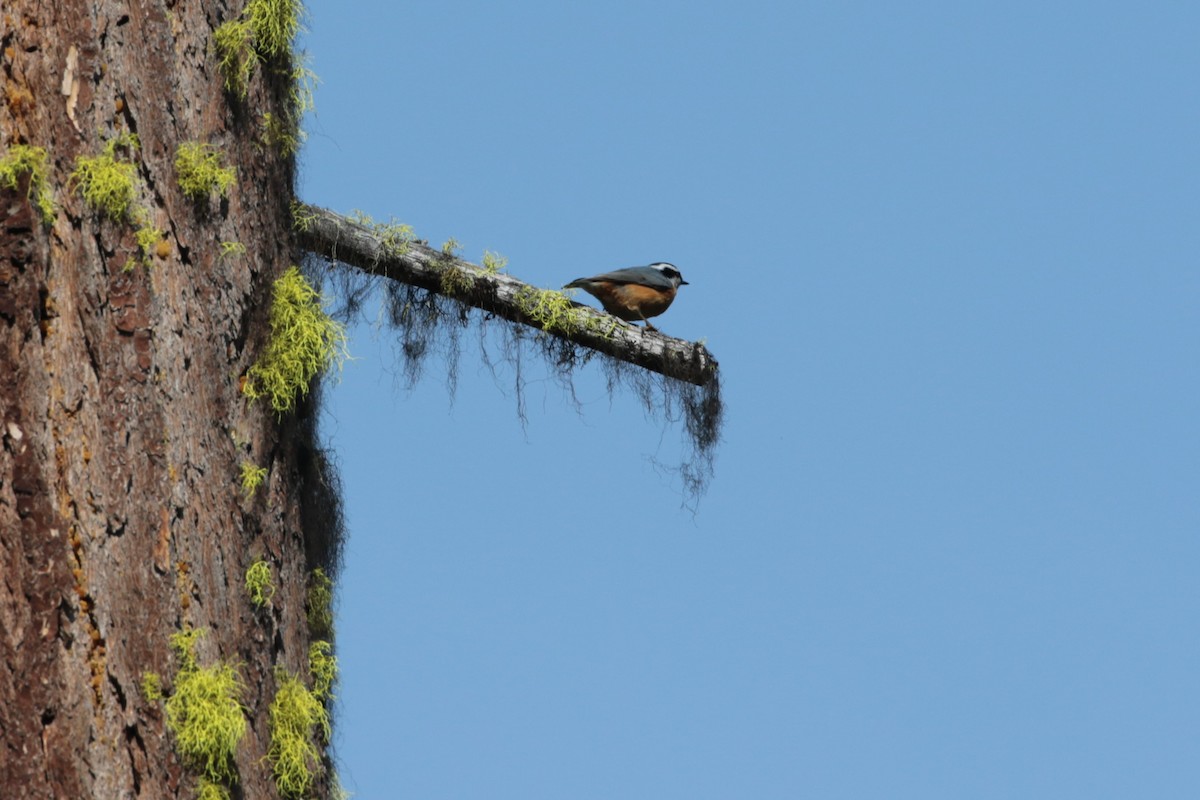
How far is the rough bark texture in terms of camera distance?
3.85 meters

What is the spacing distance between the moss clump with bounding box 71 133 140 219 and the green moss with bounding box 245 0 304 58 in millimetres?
993

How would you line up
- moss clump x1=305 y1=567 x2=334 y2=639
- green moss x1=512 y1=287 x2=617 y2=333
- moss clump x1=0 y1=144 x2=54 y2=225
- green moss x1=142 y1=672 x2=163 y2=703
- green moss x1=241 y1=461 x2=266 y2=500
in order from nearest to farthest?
moss clump x1=0 y1=144 x2=54 y2=225 < green moss x1=142 y1=672 x2=163 y2=703 < green moss x1=241 y1=461 x2=266 y2=500 < moss clump x1=305 y1=567 x2=334 y2=639 < green moss x1=512 y1=287 x2=617 y2=333

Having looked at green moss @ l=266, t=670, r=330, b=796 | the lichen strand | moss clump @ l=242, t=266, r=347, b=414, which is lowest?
green moss @ l=266, t=670, r=330, b=796

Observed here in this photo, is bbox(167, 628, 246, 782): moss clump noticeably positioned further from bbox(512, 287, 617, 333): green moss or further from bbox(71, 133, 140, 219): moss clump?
bbox(512, 287, 617, 333): green moss

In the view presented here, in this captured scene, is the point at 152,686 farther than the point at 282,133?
No

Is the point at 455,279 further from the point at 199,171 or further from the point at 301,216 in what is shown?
the point at 199,171

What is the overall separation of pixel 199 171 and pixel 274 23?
33.9 inches

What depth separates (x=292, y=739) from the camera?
4.84 meters

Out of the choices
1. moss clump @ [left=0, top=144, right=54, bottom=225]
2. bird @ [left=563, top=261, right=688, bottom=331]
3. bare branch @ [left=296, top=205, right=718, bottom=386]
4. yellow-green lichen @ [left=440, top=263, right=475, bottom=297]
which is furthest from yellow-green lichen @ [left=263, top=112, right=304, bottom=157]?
bird @ [left=563, top=261, right=688, bottom=331]

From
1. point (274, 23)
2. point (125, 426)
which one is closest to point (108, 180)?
point (125, 426)

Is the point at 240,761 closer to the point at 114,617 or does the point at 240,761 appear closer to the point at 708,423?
the point at 114,617

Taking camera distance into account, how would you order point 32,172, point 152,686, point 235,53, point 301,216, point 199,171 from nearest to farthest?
point 32,172 → point 152,686 → point 199,171 → point 235,53 → point 301,216

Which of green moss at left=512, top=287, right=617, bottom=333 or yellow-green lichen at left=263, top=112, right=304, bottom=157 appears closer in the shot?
yellow-green lichen at left=263, top=112, right=304, bottom=157

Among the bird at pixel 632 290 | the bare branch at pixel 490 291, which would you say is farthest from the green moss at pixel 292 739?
the bird at pixel 632 290
